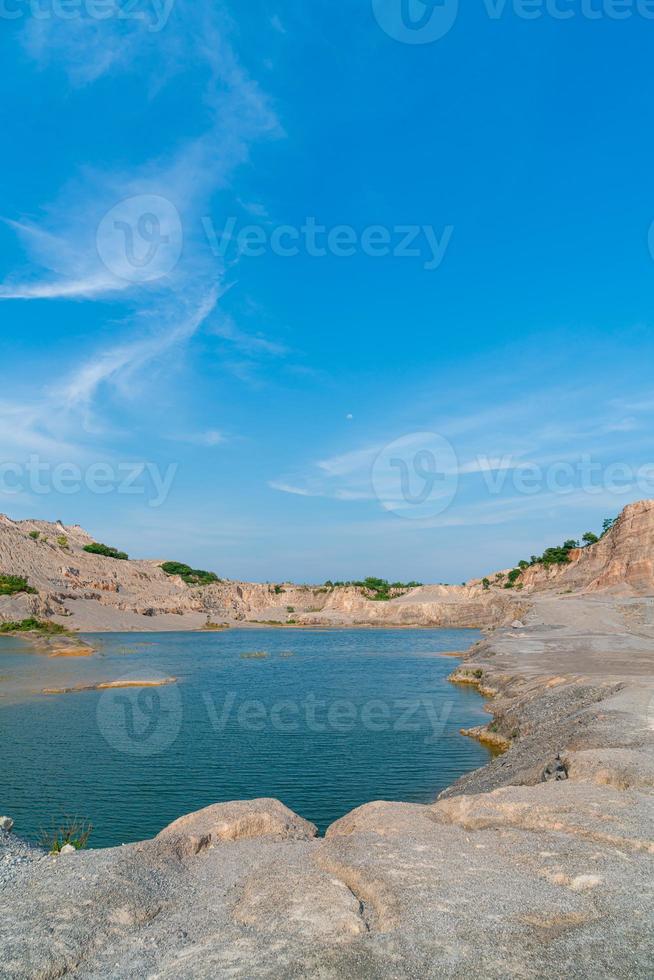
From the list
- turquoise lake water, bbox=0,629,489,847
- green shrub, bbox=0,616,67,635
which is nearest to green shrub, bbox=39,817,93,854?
turquoise lake water, bbox=0,629,489,847

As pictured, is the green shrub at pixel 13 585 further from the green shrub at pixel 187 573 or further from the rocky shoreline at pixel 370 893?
the rocky shoreline at pixel 370 893

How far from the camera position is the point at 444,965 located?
6633 millimetres

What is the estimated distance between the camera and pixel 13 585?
9962 centimetres

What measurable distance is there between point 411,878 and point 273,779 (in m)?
15.2

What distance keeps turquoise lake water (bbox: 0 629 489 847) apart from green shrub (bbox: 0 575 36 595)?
48.1m

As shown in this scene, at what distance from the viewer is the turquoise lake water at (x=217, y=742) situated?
20.6m

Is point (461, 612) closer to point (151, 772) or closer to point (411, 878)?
point (151, 772)

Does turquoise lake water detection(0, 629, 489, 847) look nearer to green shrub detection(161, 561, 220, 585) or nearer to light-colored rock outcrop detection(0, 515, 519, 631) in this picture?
Result: light-colored rock outcrop detection(0, 515, 519, 631)

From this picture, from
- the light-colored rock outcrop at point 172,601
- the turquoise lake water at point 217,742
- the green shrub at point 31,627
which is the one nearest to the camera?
the turquoise lake water at point 217,742

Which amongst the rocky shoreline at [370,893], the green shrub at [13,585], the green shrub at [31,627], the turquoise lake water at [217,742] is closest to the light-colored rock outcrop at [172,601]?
the green shrub at [13,585]

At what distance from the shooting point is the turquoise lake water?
20.6m

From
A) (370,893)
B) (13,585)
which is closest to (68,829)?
(370,893)

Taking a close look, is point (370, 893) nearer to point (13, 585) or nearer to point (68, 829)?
point (68, 829)

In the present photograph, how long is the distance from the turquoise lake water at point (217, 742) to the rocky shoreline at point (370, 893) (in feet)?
26.1
